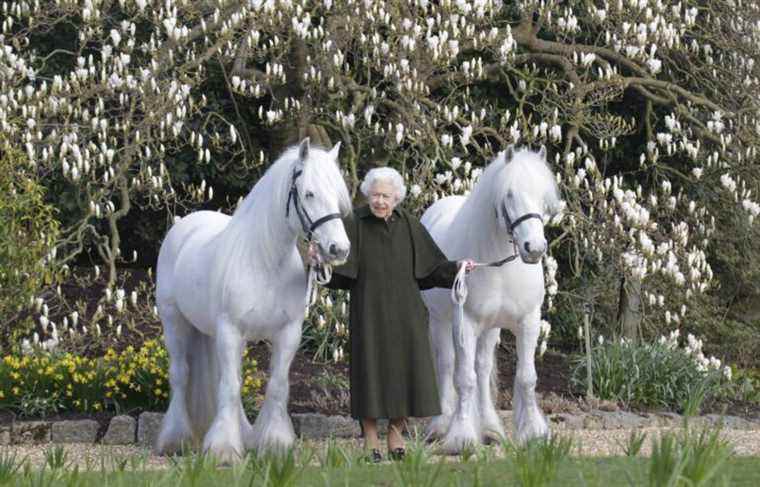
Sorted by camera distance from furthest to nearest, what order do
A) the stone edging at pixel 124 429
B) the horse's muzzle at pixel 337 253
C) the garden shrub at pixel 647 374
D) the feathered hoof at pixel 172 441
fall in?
the garden shrub at pixel 647 374, the stone edging at pixel 124 429, the feathered hoof at pixel 172 441, the horse's muzzle at pixel 337 253

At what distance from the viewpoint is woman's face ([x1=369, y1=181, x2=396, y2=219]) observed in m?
6.57

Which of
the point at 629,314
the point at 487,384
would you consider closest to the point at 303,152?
the point at 487,384

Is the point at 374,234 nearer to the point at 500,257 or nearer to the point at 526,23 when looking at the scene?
the point at 500,257

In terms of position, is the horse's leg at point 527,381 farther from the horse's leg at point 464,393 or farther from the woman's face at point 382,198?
the woman's face at point 382,198

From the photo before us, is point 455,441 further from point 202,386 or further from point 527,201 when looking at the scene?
point 202,386

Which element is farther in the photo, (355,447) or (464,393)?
(355,447)

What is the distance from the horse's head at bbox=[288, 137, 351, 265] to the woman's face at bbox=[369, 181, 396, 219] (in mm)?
282

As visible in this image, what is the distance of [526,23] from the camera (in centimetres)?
1151

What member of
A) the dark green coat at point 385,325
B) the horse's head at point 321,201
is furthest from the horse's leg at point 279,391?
the horse's head at point 321,201

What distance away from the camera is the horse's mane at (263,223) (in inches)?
256

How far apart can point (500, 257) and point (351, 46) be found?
13.7 feet

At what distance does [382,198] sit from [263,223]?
2.06ft

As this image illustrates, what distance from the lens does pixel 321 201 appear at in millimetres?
6176

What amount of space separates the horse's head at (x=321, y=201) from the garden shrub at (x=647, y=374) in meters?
3.91
